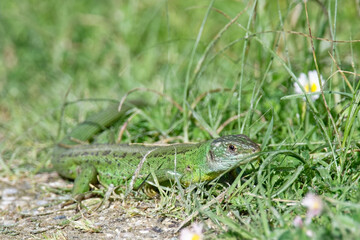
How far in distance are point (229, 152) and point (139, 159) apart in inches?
38.7

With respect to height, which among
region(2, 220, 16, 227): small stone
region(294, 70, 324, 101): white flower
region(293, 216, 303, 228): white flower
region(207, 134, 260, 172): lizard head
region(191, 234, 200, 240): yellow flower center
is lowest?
region(2, 220, 16, 227): small stone

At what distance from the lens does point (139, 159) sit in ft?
13.1

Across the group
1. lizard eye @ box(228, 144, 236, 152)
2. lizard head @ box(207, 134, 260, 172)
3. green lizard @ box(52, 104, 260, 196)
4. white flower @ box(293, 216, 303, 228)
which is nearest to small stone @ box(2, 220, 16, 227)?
green lizard @ box(52, 104, 260, 196)

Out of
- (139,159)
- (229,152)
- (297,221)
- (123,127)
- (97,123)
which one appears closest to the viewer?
(297,221)

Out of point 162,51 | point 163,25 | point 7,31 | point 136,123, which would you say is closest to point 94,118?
point 136,123

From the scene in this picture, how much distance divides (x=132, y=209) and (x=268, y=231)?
4.22 ft

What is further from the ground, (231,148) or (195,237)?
(231,148)

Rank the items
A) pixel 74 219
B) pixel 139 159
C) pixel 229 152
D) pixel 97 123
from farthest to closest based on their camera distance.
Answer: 1. pixel 97 123
2. pixel 139 159
3. pixel 74 219
4. pixel 229 152

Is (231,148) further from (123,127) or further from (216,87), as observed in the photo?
(216,87)

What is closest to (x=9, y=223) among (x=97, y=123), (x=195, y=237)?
(x=97, y=123)

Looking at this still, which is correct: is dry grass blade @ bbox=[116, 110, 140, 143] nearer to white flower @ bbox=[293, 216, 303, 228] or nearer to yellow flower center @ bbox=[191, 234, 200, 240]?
yellow flower center @ bbox=[191, 234, 200, 240]

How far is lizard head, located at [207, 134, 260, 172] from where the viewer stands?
3309 millimetres

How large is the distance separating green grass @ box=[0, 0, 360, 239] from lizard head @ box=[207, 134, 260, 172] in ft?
0.43

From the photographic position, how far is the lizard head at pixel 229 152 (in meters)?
3.31
